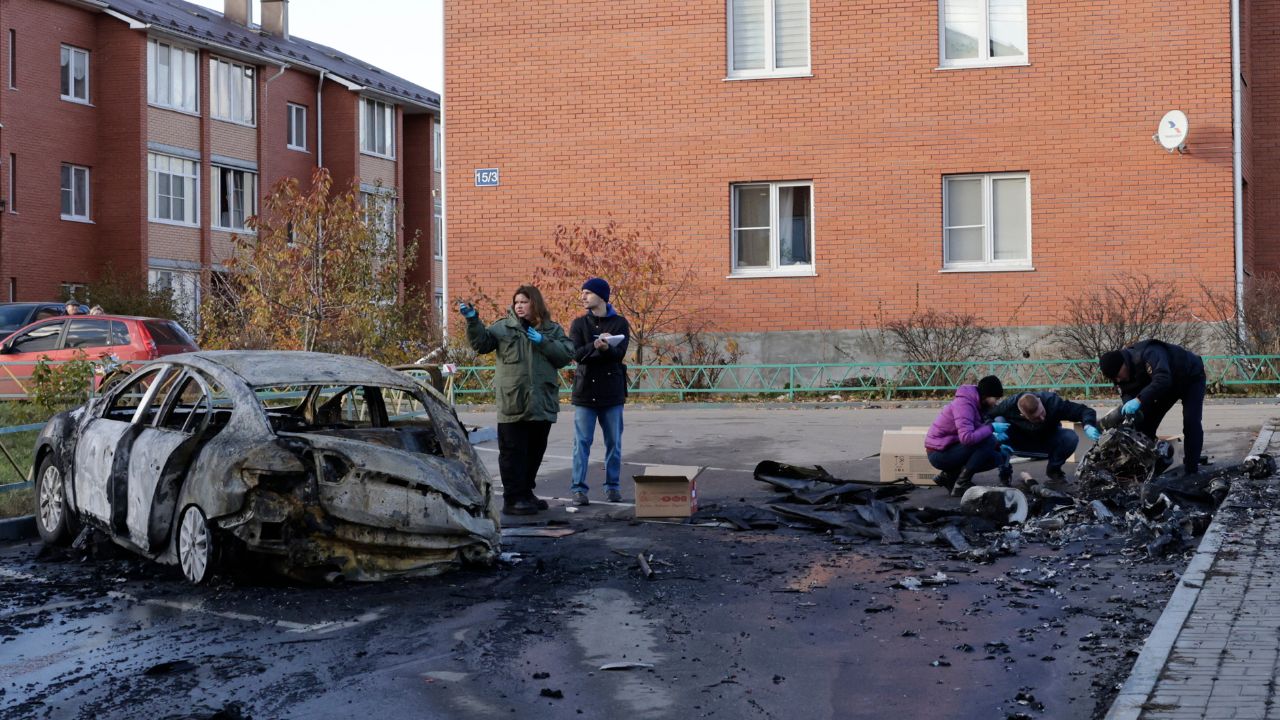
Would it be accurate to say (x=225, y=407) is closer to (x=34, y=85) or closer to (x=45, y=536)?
(x=45, y=536)

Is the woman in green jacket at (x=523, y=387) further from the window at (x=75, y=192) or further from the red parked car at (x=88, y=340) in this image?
the window at (x=75, y=192)

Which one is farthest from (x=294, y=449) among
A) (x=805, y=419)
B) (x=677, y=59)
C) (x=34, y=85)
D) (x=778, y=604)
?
(x=34, y=85)

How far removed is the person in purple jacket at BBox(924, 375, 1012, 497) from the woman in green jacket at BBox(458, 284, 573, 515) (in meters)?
3.02

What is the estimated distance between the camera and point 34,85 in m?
36.0

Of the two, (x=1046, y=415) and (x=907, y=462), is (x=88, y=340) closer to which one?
(x=907, y=462)

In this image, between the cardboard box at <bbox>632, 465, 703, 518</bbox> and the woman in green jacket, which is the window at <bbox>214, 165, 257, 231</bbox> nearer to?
the woman in green jacket

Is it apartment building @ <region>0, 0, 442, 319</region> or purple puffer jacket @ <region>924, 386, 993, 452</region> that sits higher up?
apartment building @ <region>0, 0, 442, 319</region>

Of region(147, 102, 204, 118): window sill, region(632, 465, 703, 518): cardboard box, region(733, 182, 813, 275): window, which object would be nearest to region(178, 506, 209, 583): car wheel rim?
region(632, 465, 703, 518): cardboard box

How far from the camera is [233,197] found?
4222cm

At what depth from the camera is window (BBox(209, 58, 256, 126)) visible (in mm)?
41156

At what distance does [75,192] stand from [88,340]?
729 inches

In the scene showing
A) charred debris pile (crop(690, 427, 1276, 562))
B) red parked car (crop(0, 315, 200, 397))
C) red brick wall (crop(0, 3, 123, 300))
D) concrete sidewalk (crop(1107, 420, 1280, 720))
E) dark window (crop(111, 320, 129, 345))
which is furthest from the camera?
red brick wall (crop(0, 3, 123, 300))

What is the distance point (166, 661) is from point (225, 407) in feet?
11.6

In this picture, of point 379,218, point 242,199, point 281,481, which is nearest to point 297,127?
point 242,199
